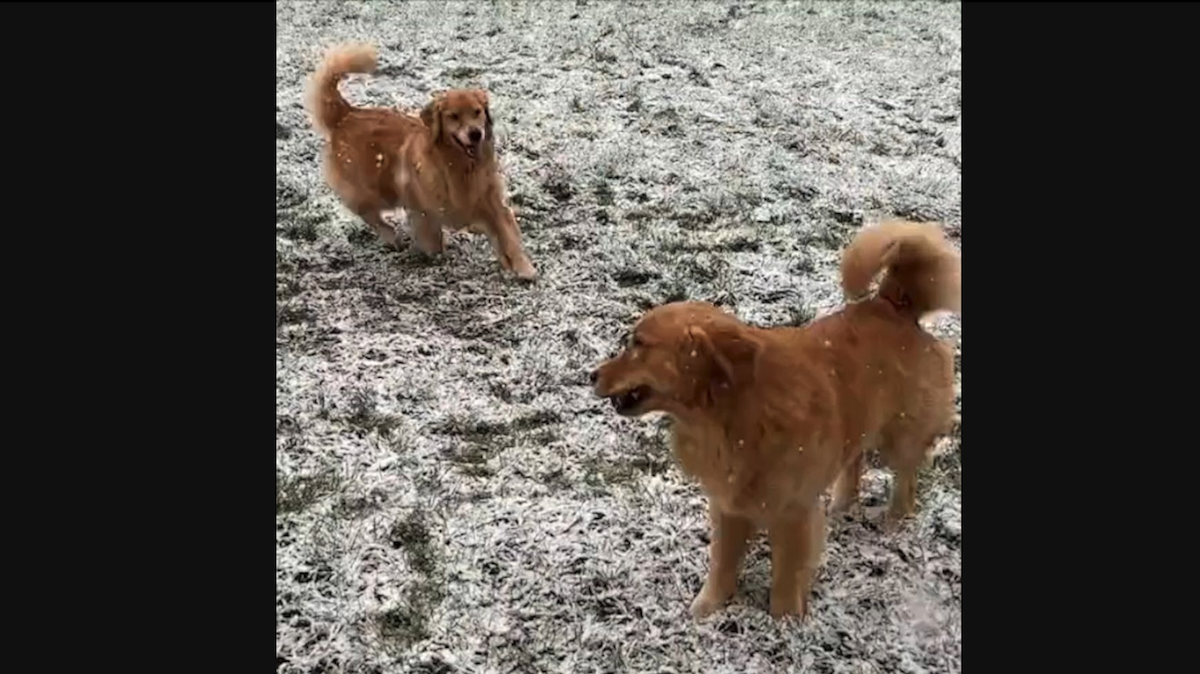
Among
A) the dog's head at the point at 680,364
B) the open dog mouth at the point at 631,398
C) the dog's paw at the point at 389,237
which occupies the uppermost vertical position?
the dog's head at the point at 680,364

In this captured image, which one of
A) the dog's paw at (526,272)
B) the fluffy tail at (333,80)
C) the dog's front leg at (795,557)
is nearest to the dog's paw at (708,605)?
the dog's front leg at (795,557)

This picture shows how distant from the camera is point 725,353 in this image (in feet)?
10.1

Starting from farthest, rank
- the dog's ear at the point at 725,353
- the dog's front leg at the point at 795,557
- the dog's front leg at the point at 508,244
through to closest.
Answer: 1. the dog's front leg at the point at 508,244
2. the dog's front leg at the point at 795,557
3. the dog's ear at the point at 725,353

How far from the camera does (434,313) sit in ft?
18.9

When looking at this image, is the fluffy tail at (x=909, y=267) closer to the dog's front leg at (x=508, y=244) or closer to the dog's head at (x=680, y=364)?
the dog's head at (x=680, y=364)

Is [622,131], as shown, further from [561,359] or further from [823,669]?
[823,669]

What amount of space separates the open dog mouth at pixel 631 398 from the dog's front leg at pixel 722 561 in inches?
21.6

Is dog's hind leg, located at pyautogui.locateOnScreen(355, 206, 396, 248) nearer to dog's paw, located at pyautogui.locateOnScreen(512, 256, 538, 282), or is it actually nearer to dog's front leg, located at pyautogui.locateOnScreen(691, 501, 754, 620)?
dog's paw, located at pyautogui.locateOnScreen(512, 256, 538, 282)

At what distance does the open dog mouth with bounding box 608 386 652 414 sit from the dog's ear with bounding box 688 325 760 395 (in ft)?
0.58

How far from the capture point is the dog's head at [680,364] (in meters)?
3.05

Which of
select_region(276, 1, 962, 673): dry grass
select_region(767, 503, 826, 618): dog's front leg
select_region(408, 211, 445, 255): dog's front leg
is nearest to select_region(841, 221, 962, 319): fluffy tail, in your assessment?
select_region(767, 503, 826, 618): dog's front leg

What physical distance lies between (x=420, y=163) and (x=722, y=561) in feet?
9.98

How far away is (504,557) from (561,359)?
148cm

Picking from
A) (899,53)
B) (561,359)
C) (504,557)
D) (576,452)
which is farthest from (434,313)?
(899,53)
